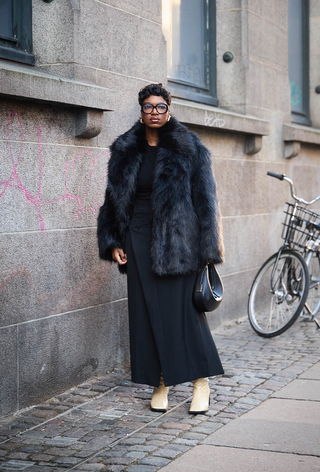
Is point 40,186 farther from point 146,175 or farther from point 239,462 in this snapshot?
point 239,462

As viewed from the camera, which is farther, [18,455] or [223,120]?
[223,120]

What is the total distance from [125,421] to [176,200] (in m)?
1.40

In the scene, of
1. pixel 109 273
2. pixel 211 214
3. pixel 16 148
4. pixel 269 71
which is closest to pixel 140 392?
pixel 109 273

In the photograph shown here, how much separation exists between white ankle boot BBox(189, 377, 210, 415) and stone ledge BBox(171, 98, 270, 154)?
9.18 ft

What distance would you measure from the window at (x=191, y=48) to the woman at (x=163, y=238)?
2813mm

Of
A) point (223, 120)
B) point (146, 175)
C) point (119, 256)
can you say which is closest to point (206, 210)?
point (146, 175)

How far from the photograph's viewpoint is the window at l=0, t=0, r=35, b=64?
185 inches

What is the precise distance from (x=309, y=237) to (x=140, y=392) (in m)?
2.96

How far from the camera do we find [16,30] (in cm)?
481

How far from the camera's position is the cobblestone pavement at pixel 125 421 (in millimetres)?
3501

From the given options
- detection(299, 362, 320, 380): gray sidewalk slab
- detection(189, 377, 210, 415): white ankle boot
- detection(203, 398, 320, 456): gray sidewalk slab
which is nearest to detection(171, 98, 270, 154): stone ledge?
detection(299, 362, 320, 380): gray sidewalk slab

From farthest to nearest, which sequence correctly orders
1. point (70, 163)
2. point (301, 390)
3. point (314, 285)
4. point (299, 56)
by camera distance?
point (299, 56), point (314, 285), point (70, 163), point (301, 390)

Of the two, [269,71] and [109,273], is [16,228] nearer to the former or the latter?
[109,273]

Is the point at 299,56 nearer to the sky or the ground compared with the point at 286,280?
nearer to the sky
